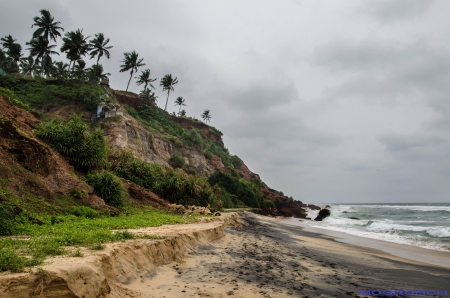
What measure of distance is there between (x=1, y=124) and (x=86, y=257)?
1100 cm

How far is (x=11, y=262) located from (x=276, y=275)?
615 centimetres

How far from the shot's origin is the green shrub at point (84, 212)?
11430 mm

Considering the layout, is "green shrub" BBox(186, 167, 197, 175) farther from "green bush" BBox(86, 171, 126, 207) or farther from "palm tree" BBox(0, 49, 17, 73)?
"palm tree" BBox(0, 49, 17, 73)

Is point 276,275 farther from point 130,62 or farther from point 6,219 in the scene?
point 130,62

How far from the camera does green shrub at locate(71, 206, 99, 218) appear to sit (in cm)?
1143

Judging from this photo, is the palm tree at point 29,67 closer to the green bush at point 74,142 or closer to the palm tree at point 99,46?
the palm tree at point 99,46

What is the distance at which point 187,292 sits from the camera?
18.3 ft

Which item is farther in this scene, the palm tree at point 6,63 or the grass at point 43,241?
the palm tree at point 6,63

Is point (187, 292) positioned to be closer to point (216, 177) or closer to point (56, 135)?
point (56, 135)

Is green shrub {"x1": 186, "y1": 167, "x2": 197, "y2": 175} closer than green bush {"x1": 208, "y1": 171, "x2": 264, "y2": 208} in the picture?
No

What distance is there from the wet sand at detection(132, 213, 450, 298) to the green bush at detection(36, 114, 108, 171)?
1047cm

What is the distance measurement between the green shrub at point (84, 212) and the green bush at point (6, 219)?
3639 millimetres

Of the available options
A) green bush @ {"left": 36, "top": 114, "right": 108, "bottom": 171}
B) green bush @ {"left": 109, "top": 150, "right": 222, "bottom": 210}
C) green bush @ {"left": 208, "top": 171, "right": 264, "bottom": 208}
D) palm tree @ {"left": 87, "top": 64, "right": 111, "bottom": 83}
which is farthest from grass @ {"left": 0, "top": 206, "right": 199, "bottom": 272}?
palm tree @ {"left": 87, "top": 64, "right": 111, "bottom": 83}

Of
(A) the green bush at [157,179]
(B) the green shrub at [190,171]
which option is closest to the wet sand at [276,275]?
(A) the green bush at [157,179]
